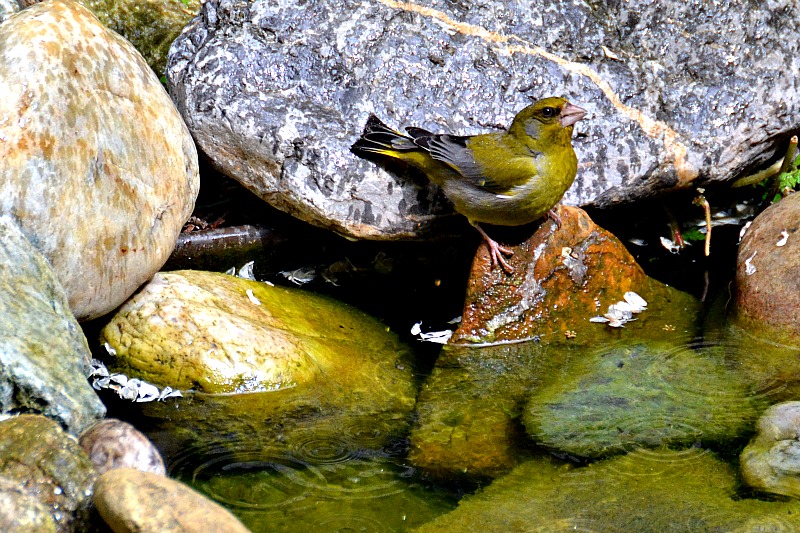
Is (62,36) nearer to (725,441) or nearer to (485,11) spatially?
(485,11)

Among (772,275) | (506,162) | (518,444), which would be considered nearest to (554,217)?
(506,162)

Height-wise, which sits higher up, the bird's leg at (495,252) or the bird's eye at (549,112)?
the bird's eye at (549,112)

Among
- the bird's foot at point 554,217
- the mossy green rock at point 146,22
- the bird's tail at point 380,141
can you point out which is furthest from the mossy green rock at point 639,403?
the mossy green rock at point 146,22

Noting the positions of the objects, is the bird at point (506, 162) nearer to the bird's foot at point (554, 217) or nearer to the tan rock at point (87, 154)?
the bird's foot at point (554, 217)

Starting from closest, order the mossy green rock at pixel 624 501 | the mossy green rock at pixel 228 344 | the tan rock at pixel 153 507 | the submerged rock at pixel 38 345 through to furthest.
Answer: the tan rock at pixel 153 507 < the submerged rock at pixel 38 345 < the mossy green rock at pixel 624 501 < the mossy green rock at pixel 228 344

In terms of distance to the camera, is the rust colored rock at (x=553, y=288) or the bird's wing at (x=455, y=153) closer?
the bird's wing at (x=455, y=153)

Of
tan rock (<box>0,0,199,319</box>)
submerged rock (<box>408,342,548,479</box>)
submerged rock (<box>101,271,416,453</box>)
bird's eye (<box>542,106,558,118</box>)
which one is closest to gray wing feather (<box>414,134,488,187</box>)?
bird's eye (<box>542,106,558,118</box>)
